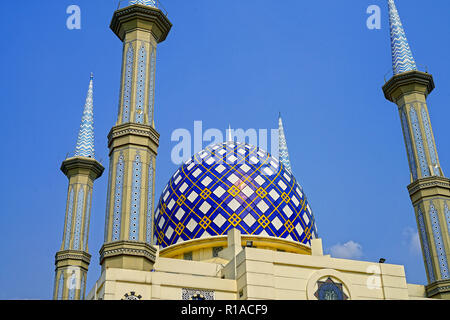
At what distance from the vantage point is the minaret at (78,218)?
711 inches

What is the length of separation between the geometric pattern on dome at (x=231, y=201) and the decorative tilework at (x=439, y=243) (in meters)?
4.05

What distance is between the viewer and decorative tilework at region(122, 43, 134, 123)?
45.6ft

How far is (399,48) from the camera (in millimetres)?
18953

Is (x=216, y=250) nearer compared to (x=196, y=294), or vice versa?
(x=196, y=294)

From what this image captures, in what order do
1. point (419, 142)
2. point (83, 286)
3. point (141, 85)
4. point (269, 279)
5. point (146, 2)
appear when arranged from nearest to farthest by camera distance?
1. point (269, 279)
2. point (141, 85)
3. point (146, 2)
4. point (419, 142)
5. point (83, 286)

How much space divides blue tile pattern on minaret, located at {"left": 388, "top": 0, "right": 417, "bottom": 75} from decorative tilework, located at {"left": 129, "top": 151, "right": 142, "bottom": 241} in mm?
9338

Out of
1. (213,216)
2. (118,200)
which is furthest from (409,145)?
(118,200)

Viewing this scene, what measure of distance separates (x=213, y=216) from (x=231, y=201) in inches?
29.1

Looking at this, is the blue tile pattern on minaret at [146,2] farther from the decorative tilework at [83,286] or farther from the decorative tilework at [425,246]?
the decorative tilework at [425,246]

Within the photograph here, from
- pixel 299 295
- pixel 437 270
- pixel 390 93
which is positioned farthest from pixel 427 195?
pixel 299 295

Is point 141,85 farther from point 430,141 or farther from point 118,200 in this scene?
point 430,141

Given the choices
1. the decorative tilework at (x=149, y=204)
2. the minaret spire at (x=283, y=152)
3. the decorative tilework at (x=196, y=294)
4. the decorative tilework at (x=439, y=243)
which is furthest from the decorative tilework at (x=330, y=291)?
the minaret spire at (x=283, y=152)

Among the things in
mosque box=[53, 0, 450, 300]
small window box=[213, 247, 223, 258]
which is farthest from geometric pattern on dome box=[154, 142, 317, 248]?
small window box=[213, 247, 223, 258]
